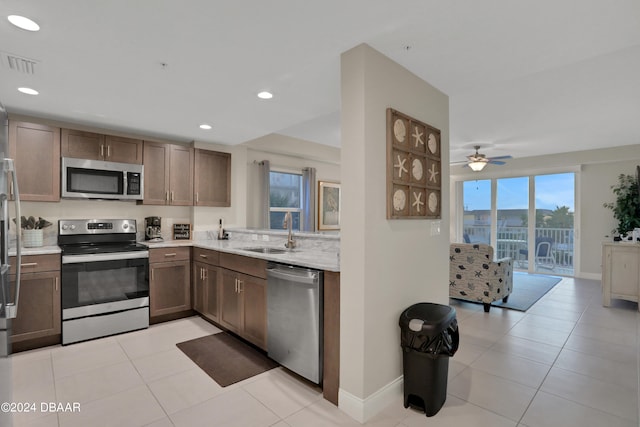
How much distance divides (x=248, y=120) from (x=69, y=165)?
81.0 inches

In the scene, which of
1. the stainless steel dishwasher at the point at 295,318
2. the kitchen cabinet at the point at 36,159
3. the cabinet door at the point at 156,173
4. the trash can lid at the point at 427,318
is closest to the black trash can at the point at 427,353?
the trash can lid at the point at 427,318

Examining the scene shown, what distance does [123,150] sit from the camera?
3.85 m

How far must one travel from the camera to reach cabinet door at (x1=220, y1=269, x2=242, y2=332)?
3.13m

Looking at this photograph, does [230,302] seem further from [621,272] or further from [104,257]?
[621,272]

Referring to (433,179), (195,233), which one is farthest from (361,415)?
(195,233)

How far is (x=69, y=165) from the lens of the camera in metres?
3.47

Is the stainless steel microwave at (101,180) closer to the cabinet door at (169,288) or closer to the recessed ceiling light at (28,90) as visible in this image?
the recessed ceiling light at (28,90)

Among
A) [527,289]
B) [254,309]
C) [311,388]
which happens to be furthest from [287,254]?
[527,289]

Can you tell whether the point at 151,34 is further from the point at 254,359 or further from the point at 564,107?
the point at 564,107

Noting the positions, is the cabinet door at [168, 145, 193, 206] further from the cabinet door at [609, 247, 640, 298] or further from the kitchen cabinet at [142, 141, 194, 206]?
the cabinet door at [609, 247, 640, 298]

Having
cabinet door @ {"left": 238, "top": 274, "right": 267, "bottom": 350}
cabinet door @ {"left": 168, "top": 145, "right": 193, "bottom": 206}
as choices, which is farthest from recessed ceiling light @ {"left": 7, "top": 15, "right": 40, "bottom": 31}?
cabinet door @ {"left": 168, "top": 145, "right": 193, "bottom": 206}

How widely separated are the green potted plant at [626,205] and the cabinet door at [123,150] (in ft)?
25.8

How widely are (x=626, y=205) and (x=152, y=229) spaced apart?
7.79 meters

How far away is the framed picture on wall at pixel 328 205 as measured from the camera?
6129 mm
